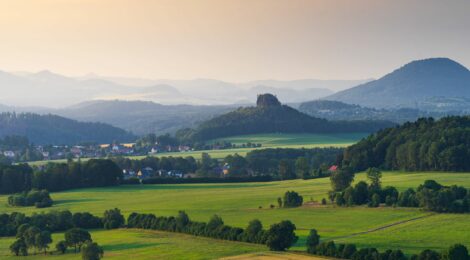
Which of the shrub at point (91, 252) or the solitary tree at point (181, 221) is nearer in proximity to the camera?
the shrub at point (91, 252)

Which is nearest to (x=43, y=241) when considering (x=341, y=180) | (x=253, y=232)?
(x=253, y=232)

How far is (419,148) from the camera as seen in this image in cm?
10756

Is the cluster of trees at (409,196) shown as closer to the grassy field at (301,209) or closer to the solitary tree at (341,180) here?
the solitary tree at (341,180)

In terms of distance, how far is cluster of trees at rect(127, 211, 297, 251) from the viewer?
60.1m

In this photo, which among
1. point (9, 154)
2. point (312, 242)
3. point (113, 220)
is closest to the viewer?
point (312, 242)

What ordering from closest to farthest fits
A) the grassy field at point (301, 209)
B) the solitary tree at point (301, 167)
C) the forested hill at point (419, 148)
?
the grassy field at point (301, 209) < the forested hill at point (419, 148) < the solitary tree at point (301, 167)

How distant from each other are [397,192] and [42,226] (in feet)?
104

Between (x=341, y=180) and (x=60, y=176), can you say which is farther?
(x=60, y=176)

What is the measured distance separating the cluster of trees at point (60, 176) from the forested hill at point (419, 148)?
30.8 meters

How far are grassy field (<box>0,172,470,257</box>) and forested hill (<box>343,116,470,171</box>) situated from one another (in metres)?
3.56

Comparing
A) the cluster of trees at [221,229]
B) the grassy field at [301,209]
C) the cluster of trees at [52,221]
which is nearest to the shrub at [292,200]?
the grassy field at [301,209]

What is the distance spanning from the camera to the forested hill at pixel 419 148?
103 m

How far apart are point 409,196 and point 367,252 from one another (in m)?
24.2

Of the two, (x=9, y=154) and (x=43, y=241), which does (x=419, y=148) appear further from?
(x=9, y=154)
